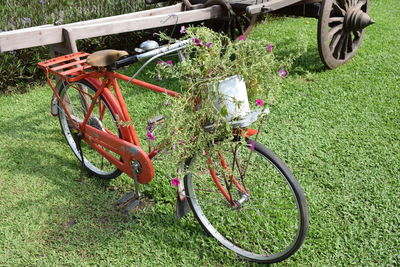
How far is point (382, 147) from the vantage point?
3.43 meters

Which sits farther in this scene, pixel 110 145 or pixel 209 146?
pixel 110 145

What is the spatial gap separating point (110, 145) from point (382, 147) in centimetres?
231

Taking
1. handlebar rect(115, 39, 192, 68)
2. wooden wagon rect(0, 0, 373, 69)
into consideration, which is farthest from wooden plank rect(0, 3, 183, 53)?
handlebar rect(115, 39, 192, 68)

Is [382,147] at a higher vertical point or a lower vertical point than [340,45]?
lower

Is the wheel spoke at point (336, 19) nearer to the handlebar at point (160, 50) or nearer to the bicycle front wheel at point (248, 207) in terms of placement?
the bicycle front wheel at point (248, 207)

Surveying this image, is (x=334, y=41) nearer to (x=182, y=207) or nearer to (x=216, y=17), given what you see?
(x=216, y=17)

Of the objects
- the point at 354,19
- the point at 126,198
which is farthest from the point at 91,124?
the point at 354,19

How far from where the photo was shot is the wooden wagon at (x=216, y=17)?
10.4 feet

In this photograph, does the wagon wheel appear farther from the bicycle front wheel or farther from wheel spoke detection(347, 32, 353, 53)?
the bicycle front wheel

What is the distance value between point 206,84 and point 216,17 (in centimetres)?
244

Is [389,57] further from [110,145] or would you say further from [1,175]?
[1,175]

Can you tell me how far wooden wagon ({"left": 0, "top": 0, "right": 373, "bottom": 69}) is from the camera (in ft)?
10.4

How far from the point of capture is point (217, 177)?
2535 millimetres

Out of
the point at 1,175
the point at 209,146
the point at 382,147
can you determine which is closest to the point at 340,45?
the point at 382,147
